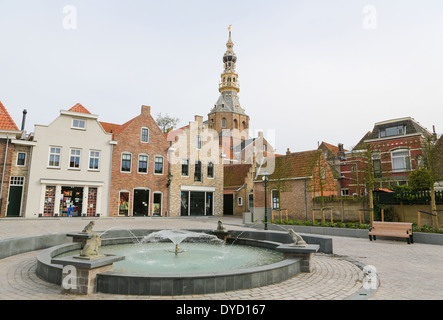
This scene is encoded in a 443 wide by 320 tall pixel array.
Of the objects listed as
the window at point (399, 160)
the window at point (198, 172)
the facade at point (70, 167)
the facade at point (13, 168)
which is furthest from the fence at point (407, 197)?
the facade at point (13, 168)

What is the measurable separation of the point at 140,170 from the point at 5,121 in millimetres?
12956

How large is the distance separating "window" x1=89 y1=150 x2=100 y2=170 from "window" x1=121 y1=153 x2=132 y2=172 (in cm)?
248

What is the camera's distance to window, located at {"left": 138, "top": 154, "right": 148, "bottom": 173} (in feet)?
102

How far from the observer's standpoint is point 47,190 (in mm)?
26250

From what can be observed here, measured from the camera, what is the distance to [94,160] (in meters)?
28.7

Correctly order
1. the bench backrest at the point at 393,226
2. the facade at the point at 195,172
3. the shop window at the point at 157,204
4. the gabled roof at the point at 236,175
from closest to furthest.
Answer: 1. the bench backrest at the point at 393,226
2. the shop window at the point at 157,204
3. the facade at the point at 195,172
4. the gabled roof at the point at 236,175

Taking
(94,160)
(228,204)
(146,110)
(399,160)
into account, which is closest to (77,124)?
(94,160)

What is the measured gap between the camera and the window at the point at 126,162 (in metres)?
30.1

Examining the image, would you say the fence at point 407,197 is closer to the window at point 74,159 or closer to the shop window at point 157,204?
the shop window at point 157,204

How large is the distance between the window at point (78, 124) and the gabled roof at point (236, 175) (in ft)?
67.3

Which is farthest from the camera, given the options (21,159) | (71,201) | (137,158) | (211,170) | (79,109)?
(211,170)

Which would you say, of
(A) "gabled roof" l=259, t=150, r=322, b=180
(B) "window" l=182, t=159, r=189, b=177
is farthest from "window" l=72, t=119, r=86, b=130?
(A) "gabled roof" l=259, t=150, r=322, b=180

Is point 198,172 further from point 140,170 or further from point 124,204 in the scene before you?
point 124,204

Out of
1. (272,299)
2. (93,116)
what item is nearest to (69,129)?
(93,116)
